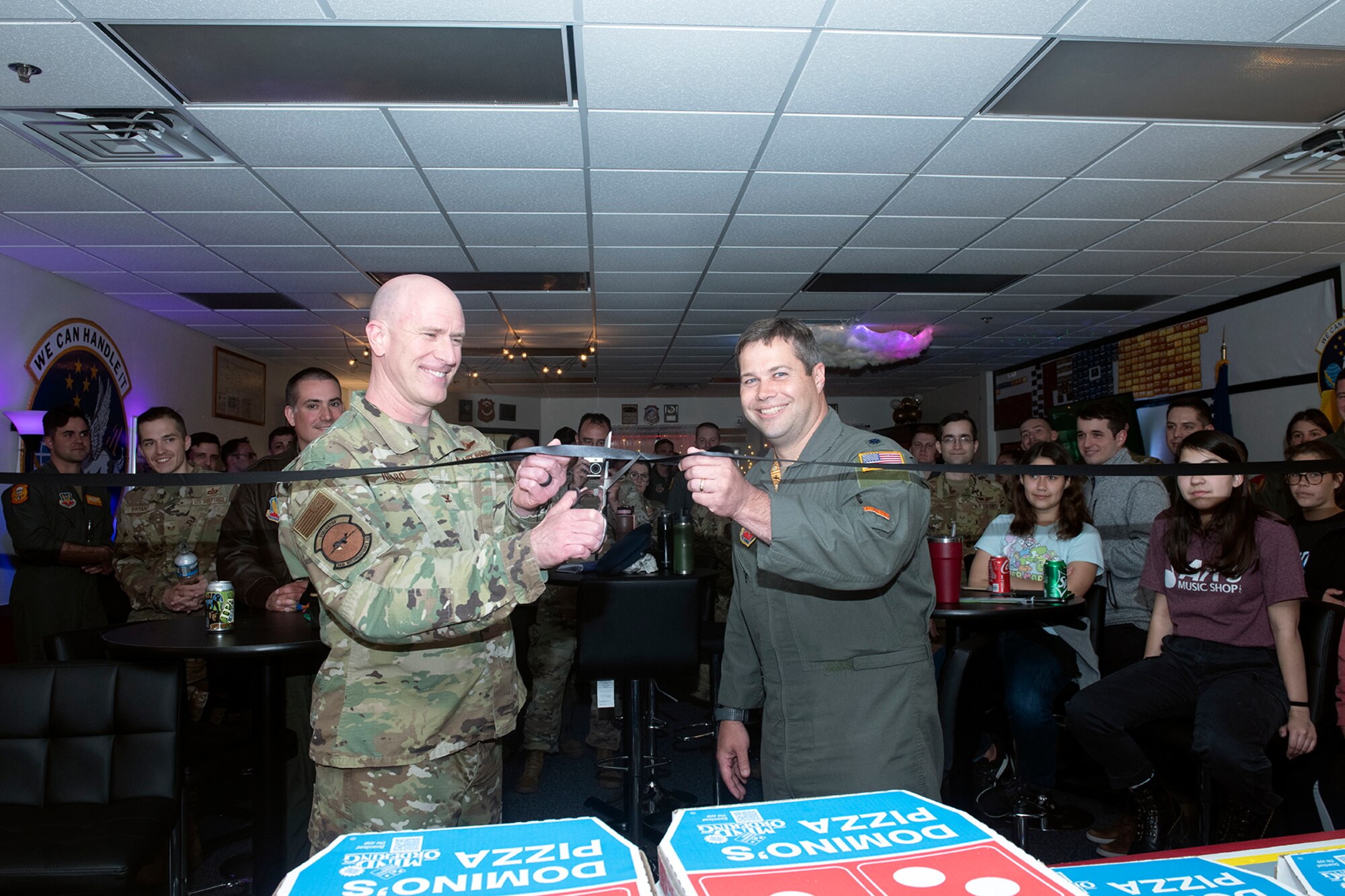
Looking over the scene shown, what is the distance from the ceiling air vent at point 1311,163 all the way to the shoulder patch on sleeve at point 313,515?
460 cm

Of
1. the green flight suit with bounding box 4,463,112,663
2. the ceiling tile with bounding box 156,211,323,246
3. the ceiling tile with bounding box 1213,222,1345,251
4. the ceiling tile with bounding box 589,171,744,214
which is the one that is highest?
the ceiling tile with bounding box 156,211,323,246

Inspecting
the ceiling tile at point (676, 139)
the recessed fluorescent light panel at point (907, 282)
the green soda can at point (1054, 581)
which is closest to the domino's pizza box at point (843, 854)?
the green soda can at point (1054, 581)

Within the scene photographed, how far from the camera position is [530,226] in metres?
4.99

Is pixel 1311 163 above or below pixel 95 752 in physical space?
above

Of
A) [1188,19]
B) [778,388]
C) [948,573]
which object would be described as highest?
[1188,19]

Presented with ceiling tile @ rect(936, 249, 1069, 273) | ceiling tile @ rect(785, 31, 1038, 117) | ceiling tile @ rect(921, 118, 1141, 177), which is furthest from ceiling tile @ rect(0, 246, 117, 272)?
ceiling tile @ rect(936, 249, 1069, 273)

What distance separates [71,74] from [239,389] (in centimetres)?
651

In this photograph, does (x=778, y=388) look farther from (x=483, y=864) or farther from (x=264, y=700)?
(x=264, y=700)

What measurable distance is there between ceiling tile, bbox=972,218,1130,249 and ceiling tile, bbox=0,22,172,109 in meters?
4.60

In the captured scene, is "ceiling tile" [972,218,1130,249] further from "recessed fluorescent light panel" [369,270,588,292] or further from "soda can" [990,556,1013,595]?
"recessed fluorescent light panel" [369,270,588,292]

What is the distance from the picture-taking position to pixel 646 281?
642 cm

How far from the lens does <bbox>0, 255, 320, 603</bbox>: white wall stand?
5.40 meters

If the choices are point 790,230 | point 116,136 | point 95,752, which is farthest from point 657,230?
point 95,752

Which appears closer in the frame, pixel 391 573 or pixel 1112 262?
pixel 391 573
